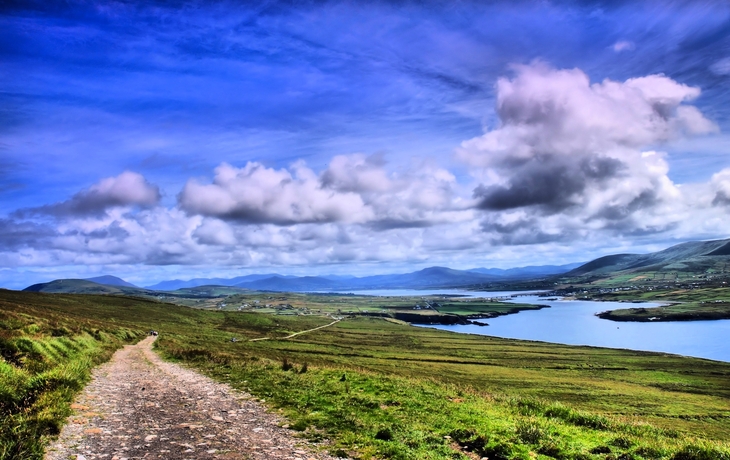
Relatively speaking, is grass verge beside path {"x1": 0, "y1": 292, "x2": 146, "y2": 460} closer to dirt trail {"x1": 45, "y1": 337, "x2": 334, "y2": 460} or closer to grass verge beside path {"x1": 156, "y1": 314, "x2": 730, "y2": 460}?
dirt trail {"x1": 45, "y1": 337, "x2": 334, "y2": 460}

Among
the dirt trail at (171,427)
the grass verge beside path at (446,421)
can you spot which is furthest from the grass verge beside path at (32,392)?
the grass verge beside path at (446,421)

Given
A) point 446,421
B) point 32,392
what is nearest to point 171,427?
point 32,392

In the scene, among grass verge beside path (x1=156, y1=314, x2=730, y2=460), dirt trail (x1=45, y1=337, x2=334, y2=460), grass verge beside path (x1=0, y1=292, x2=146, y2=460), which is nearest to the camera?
grass verge beside path (x1=0, y1=292, x2=146, y2=460)

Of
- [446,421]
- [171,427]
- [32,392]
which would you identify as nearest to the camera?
[171,427]

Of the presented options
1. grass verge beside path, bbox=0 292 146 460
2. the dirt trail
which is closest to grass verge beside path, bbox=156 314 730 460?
the dirt trail

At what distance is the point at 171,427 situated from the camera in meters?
13.8

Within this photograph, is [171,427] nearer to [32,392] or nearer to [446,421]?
[32,392]

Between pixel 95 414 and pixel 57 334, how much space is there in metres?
28.6

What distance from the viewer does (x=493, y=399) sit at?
970 inches

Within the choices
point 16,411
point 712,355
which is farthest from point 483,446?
point 712,355

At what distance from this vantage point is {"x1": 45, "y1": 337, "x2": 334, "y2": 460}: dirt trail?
37.3 ft

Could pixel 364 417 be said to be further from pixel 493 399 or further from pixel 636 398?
pixel 636 398

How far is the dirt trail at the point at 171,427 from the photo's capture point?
448 inches

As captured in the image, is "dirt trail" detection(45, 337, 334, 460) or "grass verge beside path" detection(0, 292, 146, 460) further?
"dirt trail" detection(45, 337, 334, 460)
